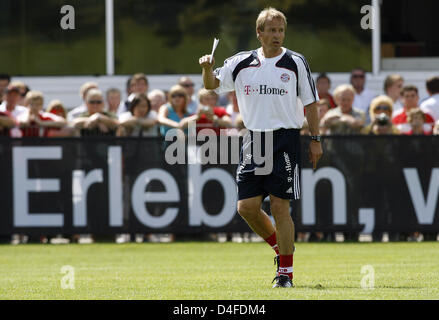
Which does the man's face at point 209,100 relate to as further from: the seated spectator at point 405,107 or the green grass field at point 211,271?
the seated spectator at point 405,107

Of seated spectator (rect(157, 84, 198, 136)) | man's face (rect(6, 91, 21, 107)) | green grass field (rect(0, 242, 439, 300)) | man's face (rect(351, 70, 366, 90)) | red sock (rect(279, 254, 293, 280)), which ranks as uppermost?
man's face (rect(351, 70, 366, 90))

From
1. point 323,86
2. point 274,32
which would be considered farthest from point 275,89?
point 323,86

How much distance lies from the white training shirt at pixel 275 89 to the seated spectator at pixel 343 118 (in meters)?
5.99

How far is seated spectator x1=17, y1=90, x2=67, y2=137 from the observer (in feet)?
49.5

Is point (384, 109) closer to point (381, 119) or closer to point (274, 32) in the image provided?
point (381, 119)

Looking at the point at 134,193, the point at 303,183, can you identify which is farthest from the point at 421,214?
the point at 134,193

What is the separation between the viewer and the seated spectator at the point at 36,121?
49.5 feet

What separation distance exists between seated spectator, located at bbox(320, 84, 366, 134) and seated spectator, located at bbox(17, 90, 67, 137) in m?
3.63

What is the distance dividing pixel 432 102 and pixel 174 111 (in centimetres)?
367

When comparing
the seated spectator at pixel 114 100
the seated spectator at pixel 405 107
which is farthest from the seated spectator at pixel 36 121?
the seated spectator at pixel 405 107

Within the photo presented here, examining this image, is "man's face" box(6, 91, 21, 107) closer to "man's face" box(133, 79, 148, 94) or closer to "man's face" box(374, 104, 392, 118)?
"man's face" box(133, 79, 148, 94)

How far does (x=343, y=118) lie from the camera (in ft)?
49.1

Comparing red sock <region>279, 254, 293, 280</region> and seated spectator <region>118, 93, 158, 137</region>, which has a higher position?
seated spectator <region>118, 93, 158, 137</region>

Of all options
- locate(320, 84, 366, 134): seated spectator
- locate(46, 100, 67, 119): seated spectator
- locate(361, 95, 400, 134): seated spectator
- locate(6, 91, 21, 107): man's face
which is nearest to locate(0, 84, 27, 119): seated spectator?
locate(6, 91, 21, 107): man's face
